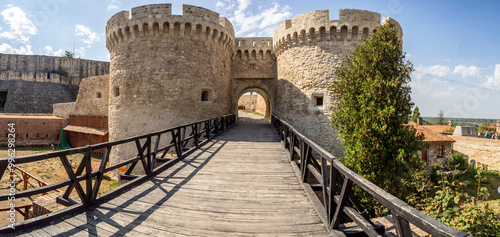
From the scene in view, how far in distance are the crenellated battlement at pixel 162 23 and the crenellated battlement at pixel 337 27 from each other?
4490mm

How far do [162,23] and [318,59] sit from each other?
25.1ft

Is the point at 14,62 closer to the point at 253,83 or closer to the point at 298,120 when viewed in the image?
the point at 253,83

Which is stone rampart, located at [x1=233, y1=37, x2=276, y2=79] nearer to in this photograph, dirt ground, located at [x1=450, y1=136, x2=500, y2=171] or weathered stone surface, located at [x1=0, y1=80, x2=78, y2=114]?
dirt ground, located at [x1=450, y1=136, x2=500, y2=171]

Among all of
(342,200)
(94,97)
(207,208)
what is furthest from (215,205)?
(94,97)

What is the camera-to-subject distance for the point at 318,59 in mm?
Answer: 11398

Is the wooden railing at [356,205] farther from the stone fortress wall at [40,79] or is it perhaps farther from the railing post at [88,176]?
the stone fortress wall at [40,79]

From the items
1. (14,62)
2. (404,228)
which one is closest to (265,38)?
(404,228)

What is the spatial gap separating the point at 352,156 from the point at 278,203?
5.70 meters

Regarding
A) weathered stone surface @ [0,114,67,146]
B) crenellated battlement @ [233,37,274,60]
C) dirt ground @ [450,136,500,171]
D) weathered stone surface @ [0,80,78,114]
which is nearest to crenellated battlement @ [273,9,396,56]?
crenellated battlement @ [233,37,274,60]

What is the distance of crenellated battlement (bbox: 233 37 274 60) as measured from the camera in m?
14.3

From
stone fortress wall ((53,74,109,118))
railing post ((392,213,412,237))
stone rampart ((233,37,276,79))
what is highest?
stone rampart ((233,37,276,79))

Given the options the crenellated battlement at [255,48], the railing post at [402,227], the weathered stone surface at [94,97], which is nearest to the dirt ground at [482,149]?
the crenellated battlement at [255,48]

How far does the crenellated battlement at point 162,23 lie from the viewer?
33.2ft

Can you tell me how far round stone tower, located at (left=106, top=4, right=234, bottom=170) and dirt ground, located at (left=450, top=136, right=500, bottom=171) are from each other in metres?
24.9
